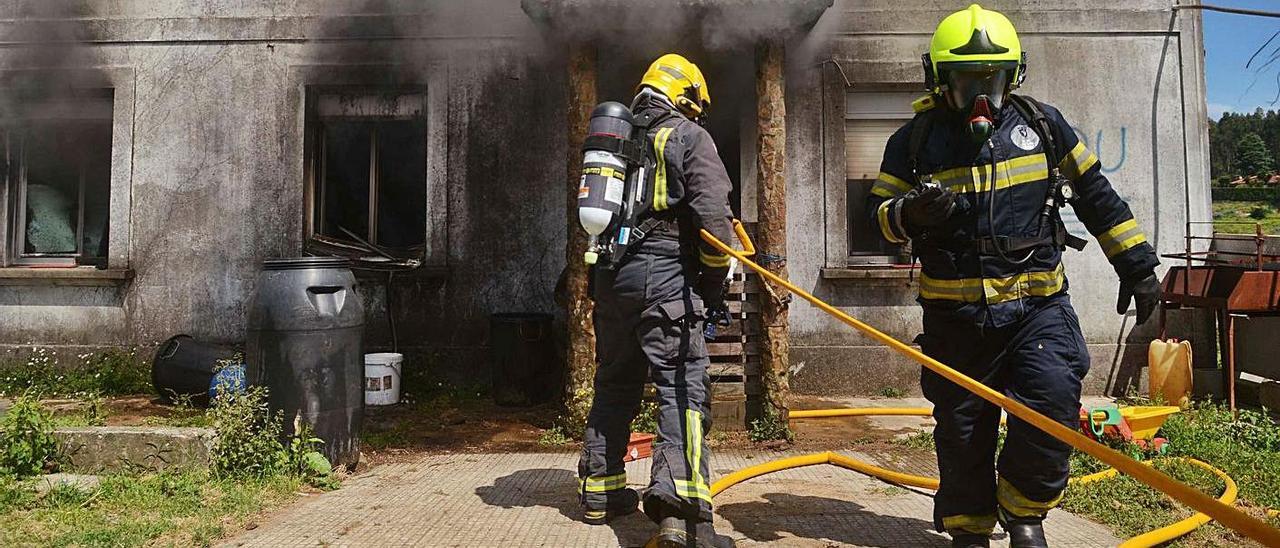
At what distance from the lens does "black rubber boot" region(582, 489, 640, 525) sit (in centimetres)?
320

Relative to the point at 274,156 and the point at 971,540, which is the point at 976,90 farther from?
the point at 274,156

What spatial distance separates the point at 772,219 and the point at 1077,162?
2.51m

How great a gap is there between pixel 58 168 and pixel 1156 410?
9.56m

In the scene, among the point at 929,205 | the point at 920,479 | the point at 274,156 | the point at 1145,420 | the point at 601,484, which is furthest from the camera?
the point at 274,156

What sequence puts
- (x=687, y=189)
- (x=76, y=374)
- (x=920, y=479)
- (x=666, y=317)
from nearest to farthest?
(x=666, y=317), (x=687, y=189), (x=920, y=479), (x=76, y=374)

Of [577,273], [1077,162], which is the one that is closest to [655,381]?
[1077,162]

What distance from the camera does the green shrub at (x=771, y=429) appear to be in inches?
197

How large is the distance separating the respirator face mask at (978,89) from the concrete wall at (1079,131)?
4.16 metres

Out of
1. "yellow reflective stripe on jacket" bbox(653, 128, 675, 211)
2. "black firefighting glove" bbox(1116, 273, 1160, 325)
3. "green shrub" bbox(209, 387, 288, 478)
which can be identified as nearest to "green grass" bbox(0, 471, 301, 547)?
"green shrub" bbox(209, 387, 288, 478)

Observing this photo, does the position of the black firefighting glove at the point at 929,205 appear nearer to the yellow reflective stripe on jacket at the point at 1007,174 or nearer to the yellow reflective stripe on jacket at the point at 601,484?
the yellow reflective stripe on jacket at the point at 1007,174

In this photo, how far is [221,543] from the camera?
2.98m

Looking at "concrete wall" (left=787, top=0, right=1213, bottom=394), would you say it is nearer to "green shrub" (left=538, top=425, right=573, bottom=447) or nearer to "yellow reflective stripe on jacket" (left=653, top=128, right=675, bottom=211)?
"green shrub" (left=538, top=425, right=573, bottom=447)

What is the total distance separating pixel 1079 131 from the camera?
6891mm

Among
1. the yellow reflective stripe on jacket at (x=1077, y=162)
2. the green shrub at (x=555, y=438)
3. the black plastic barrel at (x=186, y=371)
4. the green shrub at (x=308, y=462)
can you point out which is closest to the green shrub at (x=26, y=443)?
the green shrub at (x=308, y=462)
